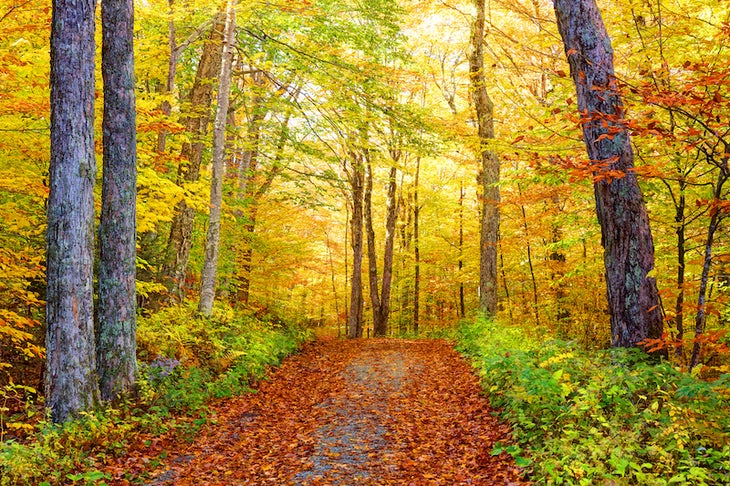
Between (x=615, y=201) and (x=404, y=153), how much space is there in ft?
59.2

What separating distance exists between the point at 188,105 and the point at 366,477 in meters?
10.2

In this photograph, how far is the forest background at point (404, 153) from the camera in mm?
6910

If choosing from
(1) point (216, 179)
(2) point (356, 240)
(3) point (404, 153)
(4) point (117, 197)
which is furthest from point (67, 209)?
(3) point (404, 153)

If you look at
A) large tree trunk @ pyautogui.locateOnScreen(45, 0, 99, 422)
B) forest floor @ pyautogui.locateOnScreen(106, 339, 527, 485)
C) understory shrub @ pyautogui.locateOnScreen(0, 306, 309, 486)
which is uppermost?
large tree trunk @ pyautogui.locateOnScreen(45, 0, 99, 422)

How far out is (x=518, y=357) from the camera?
7.79 m

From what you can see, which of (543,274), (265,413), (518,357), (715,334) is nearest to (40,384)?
(265,413)

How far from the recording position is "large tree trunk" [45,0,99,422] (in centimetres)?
594

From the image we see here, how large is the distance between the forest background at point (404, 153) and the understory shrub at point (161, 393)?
7.4 inches

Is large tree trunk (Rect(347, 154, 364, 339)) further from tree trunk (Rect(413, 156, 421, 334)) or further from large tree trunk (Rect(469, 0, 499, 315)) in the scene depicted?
large tree trunk (Rect(469, 0, 499, 315))

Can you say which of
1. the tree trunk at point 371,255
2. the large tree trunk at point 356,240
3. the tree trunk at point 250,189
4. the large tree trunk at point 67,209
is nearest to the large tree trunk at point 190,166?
the tree trunk at point 250,189

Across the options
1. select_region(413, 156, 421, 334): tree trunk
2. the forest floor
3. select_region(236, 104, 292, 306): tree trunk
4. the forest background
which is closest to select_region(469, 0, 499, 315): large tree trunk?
the forest background

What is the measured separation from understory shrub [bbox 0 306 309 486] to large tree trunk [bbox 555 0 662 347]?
6.00m

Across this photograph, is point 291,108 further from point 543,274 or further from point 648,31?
point 543,274

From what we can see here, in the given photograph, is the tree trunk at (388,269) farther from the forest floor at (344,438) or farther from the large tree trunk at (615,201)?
the large tree trunk at (615,201)
